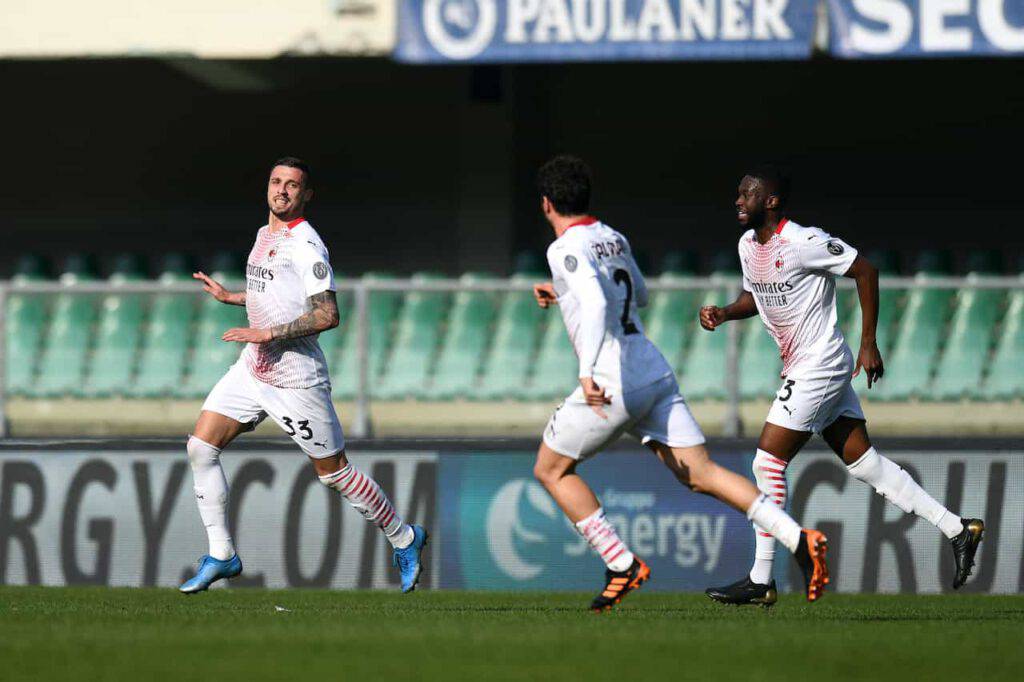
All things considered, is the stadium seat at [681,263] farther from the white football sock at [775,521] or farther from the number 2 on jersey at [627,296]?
the white football sock at [775,521]

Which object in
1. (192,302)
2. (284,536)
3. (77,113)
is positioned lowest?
(284,536)

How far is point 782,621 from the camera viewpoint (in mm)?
8883

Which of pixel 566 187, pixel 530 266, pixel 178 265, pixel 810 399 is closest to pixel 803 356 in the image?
pixel 810 399

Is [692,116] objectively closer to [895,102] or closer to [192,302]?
[895,102]

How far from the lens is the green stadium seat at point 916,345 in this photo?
12633 millimetres

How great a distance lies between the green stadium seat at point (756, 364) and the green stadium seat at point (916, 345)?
0.70 m

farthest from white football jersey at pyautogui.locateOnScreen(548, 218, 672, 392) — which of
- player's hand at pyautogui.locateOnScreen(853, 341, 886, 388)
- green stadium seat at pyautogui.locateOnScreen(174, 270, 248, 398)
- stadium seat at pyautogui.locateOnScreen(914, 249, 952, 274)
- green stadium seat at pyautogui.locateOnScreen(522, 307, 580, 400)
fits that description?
stadium seat at pyautogui.locateOnScreen(914, 249, 952, 274)

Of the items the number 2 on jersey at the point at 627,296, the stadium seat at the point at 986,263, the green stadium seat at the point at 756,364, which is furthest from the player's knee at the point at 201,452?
the stadium seat at the point at 986,263

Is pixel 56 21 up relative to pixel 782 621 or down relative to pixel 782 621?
up

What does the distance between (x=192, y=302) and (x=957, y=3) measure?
237 inches

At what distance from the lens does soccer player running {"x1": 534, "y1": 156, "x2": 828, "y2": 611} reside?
27.5 ft

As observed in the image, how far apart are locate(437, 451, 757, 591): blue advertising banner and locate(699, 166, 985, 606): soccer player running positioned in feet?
8.68

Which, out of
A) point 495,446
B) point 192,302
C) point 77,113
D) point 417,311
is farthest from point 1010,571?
point 77,113

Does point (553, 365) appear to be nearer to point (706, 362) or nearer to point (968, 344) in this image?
point (706, 362)
